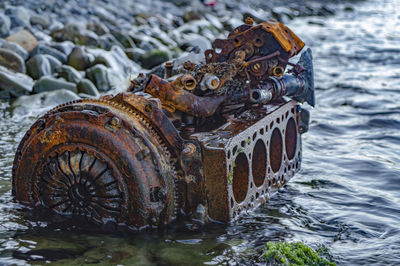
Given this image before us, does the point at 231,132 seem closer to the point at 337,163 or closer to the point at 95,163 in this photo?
the point at 95,163

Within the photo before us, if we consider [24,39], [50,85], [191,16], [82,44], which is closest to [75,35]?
[82,44]

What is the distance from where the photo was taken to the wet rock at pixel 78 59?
949 cm

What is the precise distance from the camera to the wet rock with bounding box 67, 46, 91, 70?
949 cm

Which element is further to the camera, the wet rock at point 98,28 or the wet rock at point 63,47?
the wet rock at point 98,28

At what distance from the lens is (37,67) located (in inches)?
344

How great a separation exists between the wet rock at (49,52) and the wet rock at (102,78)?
2.30ft

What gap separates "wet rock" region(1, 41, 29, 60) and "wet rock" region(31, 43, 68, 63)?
22 centimetres

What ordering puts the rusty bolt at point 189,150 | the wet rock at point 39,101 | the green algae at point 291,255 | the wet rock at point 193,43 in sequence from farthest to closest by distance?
the wet rock at point 193,43, the wet rock at point 39,101, the rusty bolt at point 189,150, the green algae at point 291,255

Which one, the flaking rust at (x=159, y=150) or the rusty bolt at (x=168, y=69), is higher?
the rusty bolt at (x=168, y=69)

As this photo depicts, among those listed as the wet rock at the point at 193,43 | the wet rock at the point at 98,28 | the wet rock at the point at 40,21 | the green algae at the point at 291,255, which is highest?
the wet rock at the point at 40,21

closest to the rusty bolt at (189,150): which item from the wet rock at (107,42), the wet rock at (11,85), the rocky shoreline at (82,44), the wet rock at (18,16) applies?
the rocky shoreline at (82,44)

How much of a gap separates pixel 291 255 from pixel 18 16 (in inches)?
389

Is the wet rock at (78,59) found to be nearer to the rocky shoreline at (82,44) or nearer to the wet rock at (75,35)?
the rocky shoreline at (82,44)

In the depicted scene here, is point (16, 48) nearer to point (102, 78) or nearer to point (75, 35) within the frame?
point (102, 78)
